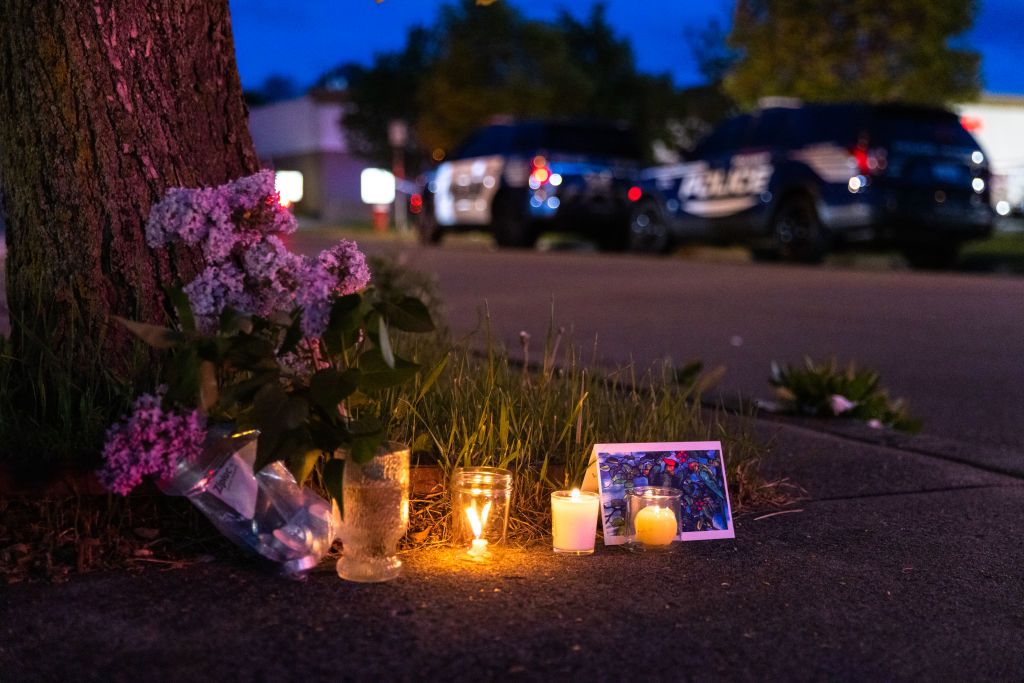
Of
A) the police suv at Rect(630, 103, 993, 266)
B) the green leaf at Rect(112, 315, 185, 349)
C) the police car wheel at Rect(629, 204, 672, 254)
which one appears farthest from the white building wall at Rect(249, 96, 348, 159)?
the green leaf at Rect(112, 315, 185, 349)

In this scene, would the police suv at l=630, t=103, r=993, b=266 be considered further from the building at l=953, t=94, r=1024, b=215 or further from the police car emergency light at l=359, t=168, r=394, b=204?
the building at l=953, t=94, r=1024, b=215

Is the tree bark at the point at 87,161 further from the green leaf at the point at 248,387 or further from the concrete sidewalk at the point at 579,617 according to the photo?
the concrete sidewalk at the point at 579,617

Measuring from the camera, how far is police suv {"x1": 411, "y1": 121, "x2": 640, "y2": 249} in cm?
1916

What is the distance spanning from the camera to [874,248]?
15203mm

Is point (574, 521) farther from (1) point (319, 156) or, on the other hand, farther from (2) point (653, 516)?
(1) point (319, 156)

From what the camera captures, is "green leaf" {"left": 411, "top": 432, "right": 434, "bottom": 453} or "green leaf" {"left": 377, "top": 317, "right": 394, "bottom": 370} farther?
"green leaf" {"left": 411, "top": 432, "right": 434, "bottom": 453}

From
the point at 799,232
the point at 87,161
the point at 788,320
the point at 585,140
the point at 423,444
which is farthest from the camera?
the point at 585,140

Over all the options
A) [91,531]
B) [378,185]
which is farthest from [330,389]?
[378,185]

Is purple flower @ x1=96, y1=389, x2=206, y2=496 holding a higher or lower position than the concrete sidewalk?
higher

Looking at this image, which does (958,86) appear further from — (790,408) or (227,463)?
(227,463)

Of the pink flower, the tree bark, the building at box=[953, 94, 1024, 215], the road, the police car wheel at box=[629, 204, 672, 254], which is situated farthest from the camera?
the building at box=[953, 94, 1024, 215]

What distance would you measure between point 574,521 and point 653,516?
233 millimetres

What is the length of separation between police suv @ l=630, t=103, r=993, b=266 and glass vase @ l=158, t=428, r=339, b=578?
11929mm

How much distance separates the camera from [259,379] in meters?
3.45
